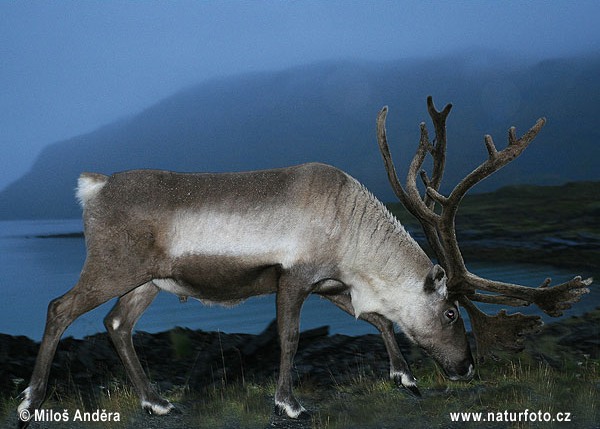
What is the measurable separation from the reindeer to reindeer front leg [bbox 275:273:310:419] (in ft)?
0.03

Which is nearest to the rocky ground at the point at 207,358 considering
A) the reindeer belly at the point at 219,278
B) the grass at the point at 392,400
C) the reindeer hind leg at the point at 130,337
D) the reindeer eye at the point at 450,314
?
the grass at the point at 392,400

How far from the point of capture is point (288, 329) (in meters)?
6.70

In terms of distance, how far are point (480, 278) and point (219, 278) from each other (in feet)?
8.70

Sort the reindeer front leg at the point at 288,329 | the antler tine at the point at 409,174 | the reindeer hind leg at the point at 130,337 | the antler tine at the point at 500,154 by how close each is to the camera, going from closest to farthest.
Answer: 1. the reindeer front leg at the point at 288,329
2. the antler tine at the point at 500,154
3. the reindeer hind leg at the point at 130,337
4. the antler tine at the point at 409,174

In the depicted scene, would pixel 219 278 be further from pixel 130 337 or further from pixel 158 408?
pixel 158 408

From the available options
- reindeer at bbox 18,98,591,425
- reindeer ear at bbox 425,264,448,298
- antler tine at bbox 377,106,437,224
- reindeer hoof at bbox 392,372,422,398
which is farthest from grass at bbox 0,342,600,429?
antler tine at bbox 377,106,437,224

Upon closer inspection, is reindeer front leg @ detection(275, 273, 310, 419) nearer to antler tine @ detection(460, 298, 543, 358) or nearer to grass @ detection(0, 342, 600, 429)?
grass @ detection(0, 342, 600, 429)

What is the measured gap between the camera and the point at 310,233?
668 centimetres

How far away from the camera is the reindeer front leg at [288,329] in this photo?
6.66 meters

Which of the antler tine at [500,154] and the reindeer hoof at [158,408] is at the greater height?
the antler tine at [500,154]

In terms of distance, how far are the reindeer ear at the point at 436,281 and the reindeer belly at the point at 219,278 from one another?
4.88ft

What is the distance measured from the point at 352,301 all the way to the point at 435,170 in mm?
1875

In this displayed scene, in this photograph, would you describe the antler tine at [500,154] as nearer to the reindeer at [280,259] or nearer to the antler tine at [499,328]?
the reindeer at [280,259]

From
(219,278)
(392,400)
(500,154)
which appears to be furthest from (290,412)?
(500,154)
